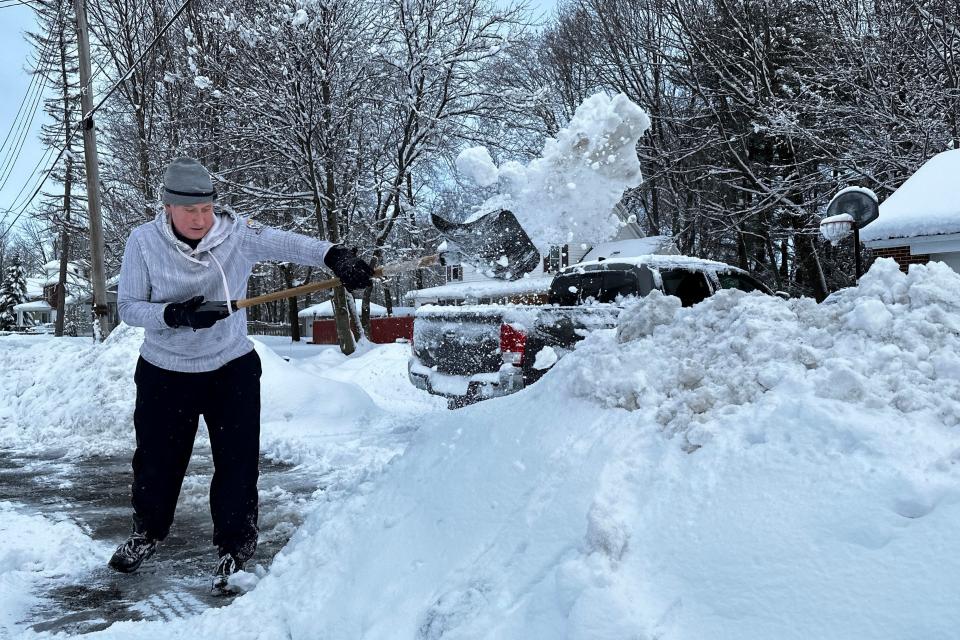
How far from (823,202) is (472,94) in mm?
8256

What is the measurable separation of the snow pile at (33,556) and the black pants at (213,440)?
49 cm

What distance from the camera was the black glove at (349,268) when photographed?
3.40m

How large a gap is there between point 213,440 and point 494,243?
9.16 meters

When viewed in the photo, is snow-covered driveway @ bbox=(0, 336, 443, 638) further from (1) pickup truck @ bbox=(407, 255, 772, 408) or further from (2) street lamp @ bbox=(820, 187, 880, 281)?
(2) street lamp @ bbox=(820, 187, 880, 281)

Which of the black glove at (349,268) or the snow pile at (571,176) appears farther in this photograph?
the snow pile at (571,176)

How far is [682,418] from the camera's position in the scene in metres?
2.35

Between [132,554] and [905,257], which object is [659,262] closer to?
[905,257]

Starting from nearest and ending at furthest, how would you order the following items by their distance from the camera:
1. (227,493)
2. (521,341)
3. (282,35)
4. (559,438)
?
(559,438)
(227,493)
(521,341)
(282,35)

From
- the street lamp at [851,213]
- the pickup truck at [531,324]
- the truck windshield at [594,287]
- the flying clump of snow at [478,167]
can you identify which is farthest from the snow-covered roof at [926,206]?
the flying clump of snow at [478,167]

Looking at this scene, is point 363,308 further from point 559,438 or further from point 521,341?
point 559,438

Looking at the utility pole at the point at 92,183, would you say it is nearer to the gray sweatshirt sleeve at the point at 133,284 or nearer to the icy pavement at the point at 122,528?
the icy pavement at the point at 122,528

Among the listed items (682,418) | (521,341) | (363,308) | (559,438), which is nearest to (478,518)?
(559,438)

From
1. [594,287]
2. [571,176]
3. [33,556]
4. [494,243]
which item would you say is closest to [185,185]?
[33,556]

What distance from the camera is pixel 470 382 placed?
6.50m
